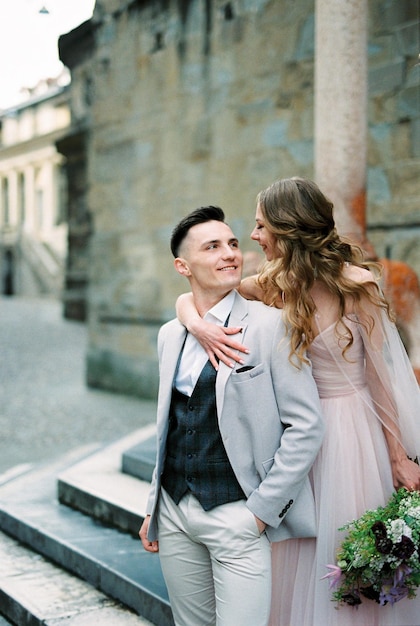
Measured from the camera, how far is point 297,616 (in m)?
2.29

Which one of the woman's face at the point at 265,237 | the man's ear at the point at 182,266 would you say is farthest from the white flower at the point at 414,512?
the man's ear at the point at 182,266

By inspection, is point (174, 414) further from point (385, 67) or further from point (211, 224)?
point (385, 67)

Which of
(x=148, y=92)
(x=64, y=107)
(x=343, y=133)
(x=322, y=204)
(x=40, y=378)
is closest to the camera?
(x=322, y=204)

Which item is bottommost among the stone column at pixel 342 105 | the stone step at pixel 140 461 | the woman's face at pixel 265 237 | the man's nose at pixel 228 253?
the stone step at pixel 140 461

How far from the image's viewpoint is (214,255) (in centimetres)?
216

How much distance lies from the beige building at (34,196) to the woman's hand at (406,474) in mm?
25346

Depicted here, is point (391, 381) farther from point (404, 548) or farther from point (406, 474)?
point (404, 548)

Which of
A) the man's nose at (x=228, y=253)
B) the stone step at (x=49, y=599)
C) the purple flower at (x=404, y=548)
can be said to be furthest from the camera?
the stone step at (x=49, y=599)

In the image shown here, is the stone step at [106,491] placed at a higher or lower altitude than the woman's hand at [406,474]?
lower

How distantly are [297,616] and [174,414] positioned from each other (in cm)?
71

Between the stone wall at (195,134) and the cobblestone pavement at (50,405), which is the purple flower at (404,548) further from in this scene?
the cobblestone pavement at (50,405)

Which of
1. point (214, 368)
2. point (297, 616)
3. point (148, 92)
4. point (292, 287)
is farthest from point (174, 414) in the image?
point (148, 92)

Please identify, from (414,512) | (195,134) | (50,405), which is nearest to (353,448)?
(414,512)

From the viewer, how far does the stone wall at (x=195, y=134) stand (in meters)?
5.86
